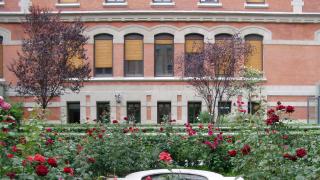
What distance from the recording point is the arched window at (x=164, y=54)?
28.7 meters

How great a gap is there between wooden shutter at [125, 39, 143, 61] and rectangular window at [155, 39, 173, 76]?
0.92 metres

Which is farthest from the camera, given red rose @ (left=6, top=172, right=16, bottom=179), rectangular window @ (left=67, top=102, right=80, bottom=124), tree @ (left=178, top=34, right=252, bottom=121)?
rectangular window @ (left=67, top=102, right=80, bottom=124)

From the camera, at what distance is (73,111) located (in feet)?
94.1

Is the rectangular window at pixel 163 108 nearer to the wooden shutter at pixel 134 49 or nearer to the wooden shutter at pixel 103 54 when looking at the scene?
the wooden shutter at pixel 134 49

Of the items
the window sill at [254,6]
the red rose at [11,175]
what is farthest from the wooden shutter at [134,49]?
the red rose at [11,175]

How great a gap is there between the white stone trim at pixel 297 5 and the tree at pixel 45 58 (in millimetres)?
12790

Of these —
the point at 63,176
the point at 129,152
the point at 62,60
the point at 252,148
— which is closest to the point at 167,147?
the point at 129,152

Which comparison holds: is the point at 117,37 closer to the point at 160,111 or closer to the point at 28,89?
the point at 160,111

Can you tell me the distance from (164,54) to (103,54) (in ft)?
11.5

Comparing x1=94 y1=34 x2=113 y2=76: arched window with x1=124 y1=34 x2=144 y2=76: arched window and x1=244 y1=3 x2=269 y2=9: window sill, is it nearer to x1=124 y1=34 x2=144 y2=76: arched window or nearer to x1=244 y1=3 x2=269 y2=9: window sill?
x1=124 y1=34 x2=144 y2=76: arched window

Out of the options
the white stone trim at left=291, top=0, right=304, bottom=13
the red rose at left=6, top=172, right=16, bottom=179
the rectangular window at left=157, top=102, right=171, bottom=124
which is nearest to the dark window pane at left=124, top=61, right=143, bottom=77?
the rectangular window at left=157, top=102, right=171, bottom=124

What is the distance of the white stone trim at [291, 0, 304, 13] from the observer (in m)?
28.8

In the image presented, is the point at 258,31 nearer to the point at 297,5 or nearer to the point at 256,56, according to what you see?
the point at 256,56

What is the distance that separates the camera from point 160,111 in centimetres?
2852
